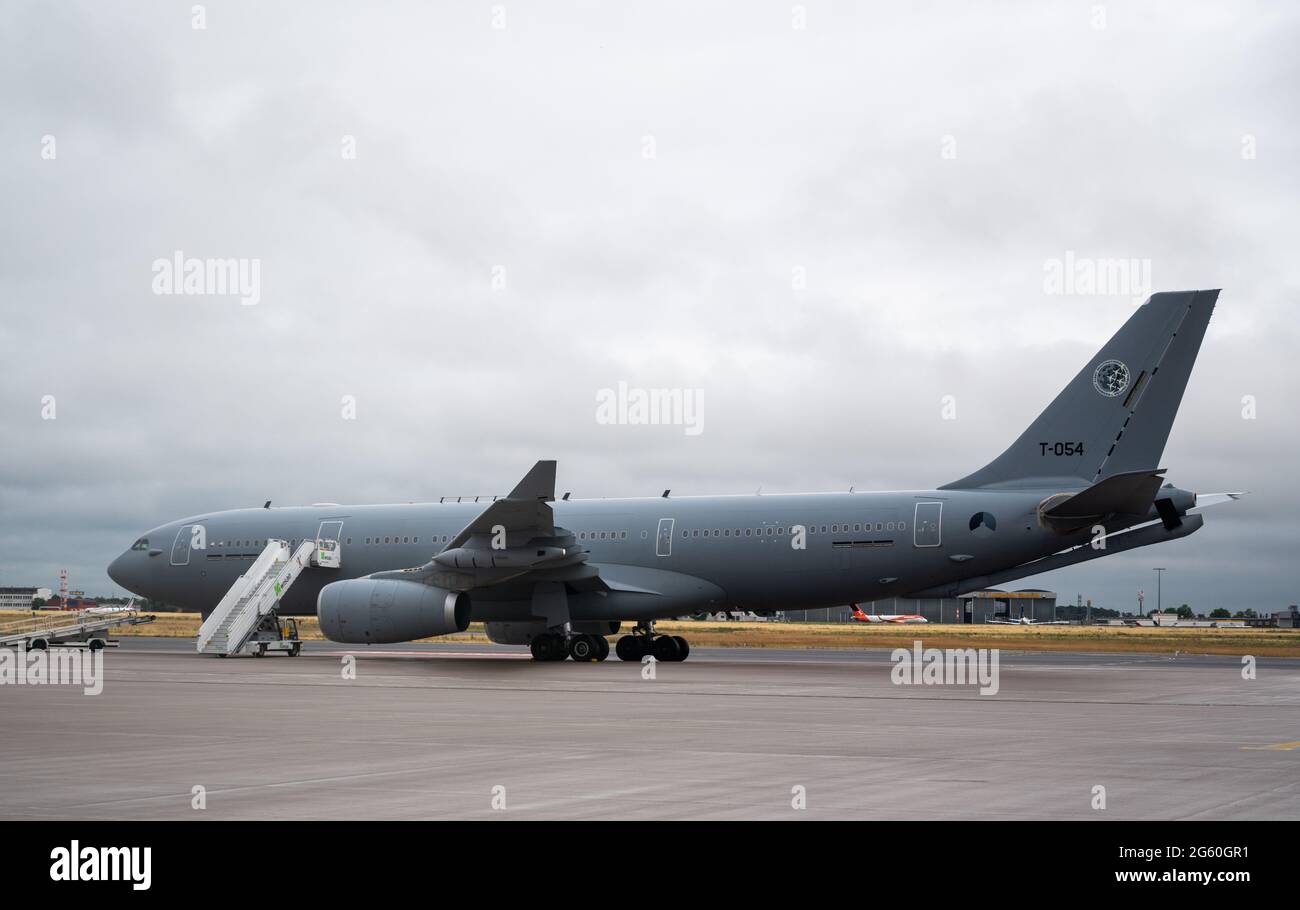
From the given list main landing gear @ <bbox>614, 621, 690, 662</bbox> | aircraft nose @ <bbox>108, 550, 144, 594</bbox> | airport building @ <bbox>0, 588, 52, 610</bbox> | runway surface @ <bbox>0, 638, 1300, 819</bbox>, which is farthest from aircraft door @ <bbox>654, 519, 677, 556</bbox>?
airport building @ <bbox>0, 588, 52, 610</bbox>

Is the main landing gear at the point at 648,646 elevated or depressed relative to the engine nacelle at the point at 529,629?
depressed

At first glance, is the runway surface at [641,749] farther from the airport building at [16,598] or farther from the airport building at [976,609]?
the airport building at [16,598]

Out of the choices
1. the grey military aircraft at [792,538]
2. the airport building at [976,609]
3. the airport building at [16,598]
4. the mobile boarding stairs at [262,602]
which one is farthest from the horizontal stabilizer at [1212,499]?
the airport building at [16,598]

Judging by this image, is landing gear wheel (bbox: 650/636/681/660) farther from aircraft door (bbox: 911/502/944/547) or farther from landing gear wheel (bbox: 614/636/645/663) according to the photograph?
aircraft door (bbox: 911/502/944/547)

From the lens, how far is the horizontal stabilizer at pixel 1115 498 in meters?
24.9

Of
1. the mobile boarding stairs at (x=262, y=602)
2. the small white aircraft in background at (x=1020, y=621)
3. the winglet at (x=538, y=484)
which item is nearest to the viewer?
the winglet at (x=538, y=484)

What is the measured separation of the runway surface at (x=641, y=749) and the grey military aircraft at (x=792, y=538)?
3700 mm

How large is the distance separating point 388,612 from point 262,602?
622 cm

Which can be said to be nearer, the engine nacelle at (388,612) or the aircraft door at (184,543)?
the engine nacelle at (388,612)

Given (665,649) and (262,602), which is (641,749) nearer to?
(665,649)

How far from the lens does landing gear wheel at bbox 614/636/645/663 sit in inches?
1273

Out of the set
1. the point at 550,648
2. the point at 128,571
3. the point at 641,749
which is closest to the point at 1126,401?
the point at 550,648
